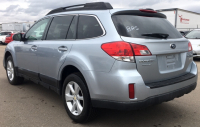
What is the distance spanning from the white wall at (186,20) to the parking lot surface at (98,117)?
1859 cm

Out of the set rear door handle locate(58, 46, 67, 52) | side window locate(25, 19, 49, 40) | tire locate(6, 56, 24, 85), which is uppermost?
side window locate(25, 19, 49, 40)

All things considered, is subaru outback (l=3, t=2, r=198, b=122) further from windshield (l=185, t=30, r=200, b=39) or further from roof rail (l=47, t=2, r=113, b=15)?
windshield (l=185, t=30, r=200, b=39)

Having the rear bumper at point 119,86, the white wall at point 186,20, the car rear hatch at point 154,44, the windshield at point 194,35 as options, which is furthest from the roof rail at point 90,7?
the white wall at point 186,20

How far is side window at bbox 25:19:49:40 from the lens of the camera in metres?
4.44

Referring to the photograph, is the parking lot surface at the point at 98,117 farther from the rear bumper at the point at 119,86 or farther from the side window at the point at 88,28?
the side window at the point at 88,28

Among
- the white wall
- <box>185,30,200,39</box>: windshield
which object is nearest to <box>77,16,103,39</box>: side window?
<box>185,30,200,39</box>: windshield

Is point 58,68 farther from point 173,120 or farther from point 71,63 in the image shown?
point 173,120

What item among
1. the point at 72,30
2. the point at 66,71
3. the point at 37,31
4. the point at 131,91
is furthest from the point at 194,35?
the point at 131,91

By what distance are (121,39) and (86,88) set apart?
842 millimetres

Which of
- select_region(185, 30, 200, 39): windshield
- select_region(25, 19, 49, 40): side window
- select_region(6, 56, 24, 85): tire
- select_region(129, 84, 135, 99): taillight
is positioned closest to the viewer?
select_region(129, 84, 135, 99): taillight

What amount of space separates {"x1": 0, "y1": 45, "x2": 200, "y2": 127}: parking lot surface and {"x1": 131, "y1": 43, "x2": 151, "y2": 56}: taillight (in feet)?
3.74

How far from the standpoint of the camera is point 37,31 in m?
4.69

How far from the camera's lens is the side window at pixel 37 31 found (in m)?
4.44

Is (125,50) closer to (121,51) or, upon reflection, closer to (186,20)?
(121,51)
